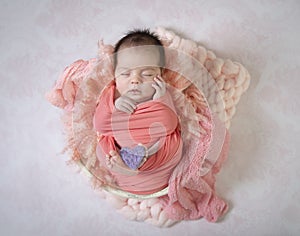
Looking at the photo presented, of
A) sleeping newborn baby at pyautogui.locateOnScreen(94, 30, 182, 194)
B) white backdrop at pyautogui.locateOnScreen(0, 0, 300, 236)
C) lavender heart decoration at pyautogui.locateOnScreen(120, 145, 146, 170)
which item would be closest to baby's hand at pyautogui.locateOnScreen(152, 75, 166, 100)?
sleeping newborn baby at pyautogui.locateOnScreen(94, 30, 182, 194)

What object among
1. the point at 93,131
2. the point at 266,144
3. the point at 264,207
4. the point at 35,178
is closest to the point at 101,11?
the point at 93,131

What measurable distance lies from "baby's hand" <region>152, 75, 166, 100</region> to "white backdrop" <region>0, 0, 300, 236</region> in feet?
1.24

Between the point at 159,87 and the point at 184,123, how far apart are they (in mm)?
152

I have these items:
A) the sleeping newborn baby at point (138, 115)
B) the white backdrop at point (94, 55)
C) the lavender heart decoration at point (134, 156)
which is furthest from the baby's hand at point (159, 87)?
the white backdrop at point (94, 55)

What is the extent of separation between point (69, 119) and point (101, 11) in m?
0.48

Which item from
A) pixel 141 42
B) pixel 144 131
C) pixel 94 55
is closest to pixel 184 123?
pixel 144 131

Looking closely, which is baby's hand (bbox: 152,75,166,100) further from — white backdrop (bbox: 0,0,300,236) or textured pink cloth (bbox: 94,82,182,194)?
white backdrop (bbox: 0,0,300,236)

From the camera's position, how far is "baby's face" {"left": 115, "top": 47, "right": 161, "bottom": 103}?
1.25 m

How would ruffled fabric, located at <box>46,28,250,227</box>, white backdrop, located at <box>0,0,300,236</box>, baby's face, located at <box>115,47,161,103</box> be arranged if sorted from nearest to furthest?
1. baby's face, located at <box>115,47,161,103</box>
2. ruffled fabric, located at <box>46,28,250,227</box>
3. white backdrop, located at <box>0,0,300,236</box>

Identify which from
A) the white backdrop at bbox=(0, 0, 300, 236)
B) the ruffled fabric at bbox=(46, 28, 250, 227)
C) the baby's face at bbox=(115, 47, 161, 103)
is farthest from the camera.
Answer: the white backdrop at bbox=(0, 0, 300, 236)

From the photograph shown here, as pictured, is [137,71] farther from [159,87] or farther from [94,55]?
[94,55]

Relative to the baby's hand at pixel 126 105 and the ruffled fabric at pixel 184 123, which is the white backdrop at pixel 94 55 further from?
the baby's hand at pixel 126 105

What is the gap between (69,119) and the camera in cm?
147

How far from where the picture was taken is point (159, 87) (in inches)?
50.6
